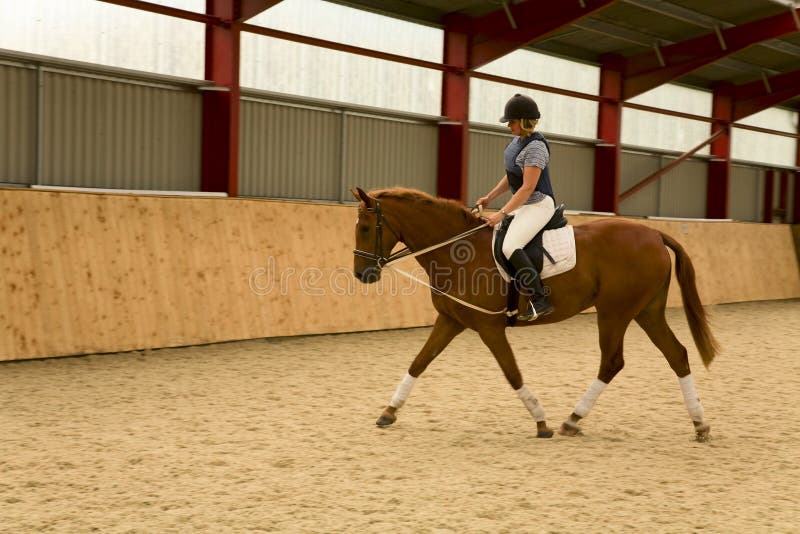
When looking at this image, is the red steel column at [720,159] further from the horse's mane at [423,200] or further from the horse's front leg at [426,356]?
the horse's front leg at [426,356]

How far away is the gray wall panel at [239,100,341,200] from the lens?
1188cm

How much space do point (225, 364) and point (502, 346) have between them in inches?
152

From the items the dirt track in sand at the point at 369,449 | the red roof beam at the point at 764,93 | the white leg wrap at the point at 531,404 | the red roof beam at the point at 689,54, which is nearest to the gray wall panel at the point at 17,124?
the dirt track in sand at the point at 369,449

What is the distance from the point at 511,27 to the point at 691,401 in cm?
958

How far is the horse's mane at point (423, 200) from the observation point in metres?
5.70

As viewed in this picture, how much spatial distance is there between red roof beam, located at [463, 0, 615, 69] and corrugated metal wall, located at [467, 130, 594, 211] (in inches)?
62.2

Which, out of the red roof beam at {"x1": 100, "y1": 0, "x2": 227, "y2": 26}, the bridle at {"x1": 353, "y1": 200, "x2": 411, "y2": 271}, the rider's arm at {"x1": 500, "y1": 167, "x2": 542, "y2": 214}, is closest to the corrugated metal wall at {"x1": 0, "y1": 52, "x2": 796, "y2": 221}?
the red roof beam at {"x1": 100, "y1": 0, "x2": 227, "y2": 26}

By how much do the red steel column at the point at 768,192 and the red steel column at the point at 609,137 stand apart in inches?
288

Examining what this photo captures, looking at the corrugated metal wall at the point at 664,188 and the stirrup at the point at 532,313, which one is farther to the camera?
the corrugated metal wall at the point at 664,188

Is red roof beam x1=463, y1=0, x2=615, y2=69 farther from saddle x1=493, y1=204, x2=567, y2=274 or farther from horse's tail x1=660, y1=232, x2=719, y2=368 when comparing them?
saddle x1=493, y1=204, x2=567, y2=274

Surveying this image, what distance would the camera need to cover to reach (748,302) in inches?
701

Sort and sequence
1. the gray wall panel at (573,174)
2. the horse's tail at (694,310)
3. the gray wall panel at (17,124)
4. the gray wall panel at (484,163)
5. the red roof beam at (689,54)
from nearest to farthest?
1. the horse's tail at (694,310)
2. the gray wall panel at (17,124)
3. the gray wall panel at (484,163)
4. the red roof beam at (689,54)
5. the gray wall panel at (573,174)

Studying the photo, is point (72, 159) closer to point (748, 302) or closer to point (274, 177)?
point (274, 177)

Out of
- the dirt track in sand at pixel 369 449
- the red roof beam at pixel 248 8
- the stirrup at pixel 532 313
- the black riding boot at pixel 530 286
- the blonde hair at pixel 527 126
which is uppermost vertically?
the red roof beam at pixel 248 8
